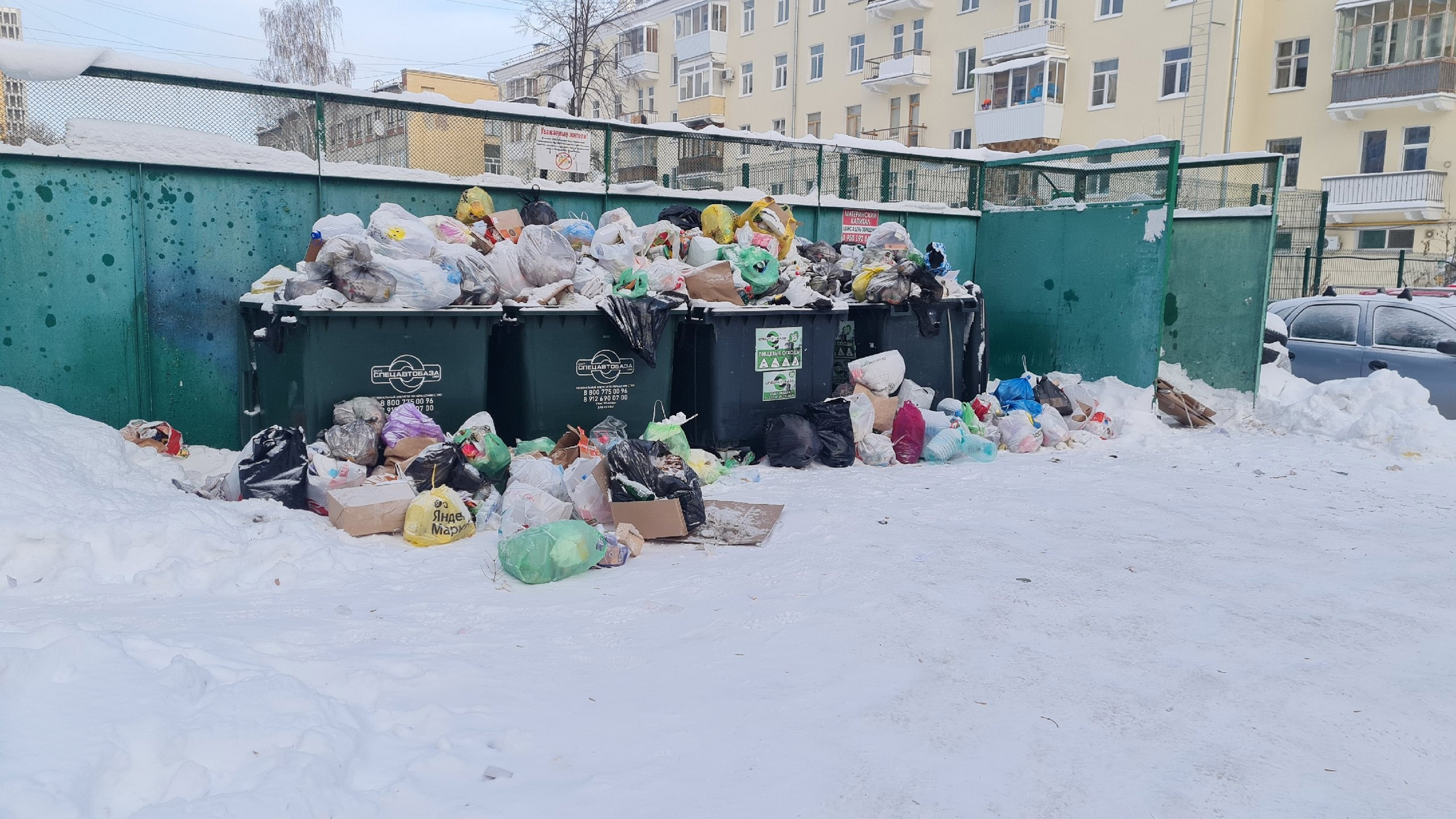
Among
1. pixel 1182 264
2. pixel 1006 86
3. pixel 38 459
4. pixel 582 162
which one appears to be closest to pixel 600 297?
pixel 582 162

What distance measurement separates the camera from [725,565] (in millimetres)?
4172

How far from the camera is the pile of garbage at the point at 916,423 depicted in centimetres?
632

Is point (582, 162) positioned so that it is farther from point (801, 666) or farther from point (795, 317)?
point (801, 666)

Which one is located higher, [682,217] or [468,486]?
[682,217]

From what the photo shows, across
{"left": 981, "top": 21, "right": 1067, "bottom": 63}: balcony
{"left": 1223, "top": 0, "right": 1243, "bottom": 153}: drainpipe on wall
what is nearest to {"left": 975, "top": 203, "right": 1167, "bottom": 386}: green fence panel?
{"left": 1223, "top": 0, "right": 1243, "bottom": 153}: drainpipe on wall

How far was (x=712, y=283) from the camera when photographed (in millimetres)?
6391

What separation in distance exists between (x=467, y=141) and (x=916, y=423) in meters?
3.79

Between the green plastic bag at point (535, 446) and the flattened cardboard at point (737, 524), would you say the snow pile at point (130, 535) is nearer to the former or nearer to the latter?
the green plastic bag at point (535, 446)

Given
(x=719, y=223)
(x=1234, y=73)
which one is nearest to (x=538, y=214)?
(x=719, y=223)

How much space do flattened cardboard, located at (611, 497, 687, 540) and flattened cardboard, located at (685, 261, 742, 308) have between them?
221cm

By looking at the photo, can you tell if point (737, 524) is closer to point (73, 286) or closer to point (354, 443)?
point (354, 443)

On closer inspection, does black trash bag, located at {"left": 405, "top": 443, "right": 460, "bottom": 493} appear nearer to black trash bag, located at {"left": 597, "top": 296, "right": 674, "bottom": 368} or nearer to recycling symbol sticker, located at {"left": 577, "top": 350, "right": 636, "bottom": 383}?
recycling symbol sticker, located at {"left": 577, "top": 350, "right": 636, "bottom": 383}

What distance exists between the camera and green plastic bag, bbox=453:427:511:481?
197 inches

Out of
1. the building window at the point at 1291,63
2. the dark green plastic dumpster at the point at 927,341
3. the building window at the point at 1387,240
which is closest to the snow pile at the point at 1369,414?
the dark green plastic dumpster at the point at 927,341
